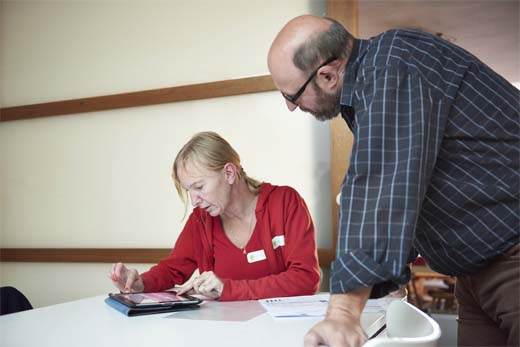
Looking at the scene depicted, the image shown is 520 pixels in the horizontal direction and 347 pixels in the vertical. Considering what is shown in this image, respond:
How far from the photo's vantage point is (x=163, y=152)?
3.13 metres

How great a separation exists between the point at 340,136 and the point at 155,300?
1428mm

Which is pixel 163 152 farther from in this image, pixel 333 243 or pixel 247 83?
pixel 333 243

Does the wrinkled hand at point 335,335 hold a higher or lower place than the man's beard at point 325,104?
lower

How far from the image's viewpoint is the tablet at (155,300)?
1501 mm

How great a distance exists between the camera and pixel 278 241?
1.92 meters

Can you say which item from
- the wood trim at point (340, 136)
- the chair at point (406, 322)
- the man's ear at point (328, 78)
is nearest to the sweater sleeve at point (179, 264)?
the wood trim at point (340, 136)

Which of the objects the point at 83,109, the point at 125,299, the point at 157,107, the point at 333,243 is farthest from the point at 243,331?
the point at 83,109

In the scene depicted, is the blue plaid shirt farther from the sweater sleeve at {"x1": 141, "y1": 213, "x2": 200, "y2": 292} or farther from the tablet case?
the sweater sleeve at {"x1": 141, "y1": 213, "x2": 200, "y2": 292}

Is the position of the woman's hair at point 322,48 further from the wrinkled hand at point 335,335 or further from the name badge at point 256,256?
the name badge at point 256,256

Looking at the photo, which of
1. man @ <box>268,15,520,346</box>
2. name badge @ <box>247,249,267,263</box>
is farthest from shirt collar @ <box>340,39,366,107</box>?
name badge @ <box>247,249,267,263</box>

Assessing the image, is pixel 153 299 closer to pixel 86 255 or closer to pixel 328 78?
pixel 328 78

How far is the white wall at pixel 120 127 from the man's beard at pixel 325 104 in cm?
136

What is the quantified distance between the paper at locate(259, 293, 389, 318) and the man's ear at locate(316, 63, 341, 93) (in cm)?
62

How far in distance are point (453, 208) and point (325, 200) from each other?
1549mm
